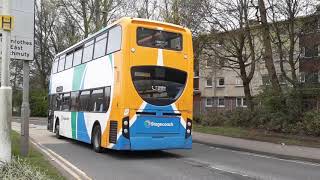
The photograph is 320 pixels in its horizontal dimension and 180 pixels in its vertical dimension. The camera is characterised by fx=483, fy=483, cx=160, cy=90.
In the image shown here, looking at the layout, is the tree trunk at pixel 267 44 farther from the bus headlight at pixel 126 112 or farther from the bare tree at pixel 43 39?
the bare tree at pixel 43 39

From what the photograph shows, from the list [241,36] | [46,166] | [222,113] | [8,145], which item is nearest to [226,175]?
[46,166]

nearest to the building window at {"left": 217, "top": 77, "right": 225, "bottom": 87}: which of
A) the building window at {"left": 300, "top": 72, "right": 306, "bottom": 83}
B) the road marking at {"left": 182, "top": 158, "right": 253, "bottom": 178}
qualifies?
the building window at {"left": 300, "top": 72, "right": 306, "bottom": 83}

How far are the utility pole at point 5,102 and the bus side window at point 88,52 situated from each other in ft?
25.4

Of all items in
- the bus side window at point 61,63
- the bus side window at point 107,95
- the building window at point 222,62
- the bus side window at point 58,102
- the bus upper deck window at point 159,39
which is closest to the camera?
the bus upper deck window at point 159,39

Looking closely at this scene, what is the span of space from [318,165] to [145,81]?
236 inches

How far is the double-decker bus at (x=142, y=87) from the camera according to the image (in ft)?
50.4

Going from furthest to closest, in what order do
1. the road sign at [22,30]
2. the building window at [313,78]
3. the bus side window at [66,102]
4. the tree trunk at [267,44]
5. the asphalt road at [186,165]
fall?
the tree trunk at [267,44], the building window at [313,78], the bus side window at [66,102], the road sign at [22,30], the asphalt road at [186,165]

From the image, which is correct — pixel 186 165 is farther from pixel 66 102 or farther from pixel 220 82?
pixel 220 82

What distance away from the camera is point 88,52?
19.3m

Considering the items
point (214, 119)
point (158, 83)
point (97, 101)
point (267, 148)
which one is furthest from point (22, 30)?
point (214, 119)

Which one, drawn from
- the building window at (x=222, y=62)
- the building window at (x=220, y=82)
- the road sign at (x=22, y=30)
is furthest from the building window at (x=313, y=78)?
the building window at (x=220, y=82)

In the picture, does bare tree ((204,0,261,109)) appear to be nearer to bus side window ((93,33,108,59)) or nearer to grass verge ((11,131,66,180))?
bus side window ((93,33,108,59))

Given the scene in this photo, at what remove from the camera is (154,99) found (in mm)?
15781

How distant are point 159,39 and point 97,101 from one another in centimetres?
347
